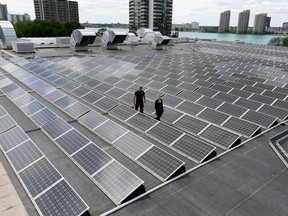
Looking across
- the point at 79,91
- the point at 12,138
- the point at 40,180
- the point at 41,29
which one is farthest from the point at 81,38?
the point at 41,29

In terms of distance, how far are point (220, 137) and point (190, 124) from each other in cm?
226

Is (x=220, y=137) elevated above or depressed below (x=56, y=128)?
below

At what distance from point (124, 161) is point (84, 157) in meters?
1.91

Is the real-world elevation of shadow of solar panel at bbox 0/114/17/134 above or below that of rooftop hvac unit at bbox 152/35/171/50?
below

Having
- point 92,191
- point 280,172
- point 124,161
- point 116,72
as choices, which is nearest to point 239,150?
point 280,172

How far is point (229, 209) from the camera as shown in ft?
27.7

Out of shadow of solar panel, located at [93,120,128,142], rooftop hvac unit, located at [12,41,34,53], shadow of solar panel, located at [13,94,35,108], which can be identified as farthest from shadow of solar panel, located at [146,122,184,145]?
rooftop hvac unit, located at [12,41,34,53]

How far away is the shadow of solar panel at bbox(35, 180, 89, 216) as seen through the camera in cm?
789

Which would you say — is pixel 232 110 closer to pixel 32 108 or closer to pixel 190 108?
pixel 190 108

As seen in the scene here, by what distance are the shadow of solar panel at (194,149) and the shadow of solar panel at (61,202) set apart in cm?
595

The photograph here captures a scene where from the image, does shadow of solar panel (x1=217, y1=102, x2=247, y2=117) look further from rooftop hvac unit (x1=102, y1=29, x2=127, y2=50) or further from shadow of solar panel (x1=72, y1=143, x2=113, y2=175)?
rooftop hvac unit (x1=102, y1=29, x2=127, y2=50)

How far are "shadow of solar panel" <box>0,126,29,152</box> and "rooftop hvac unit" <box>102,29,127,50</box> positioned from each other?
53226mm

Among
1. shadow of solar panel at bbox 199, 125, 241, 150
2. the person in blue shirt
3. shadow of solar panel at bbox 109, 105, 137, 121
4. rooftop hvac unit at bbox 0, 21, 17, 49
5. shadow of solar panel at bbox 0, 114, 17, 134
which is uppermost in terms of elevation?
rooftop hvac unit at bbox 0, 21, 17, 49

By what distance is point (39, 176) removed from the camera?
31.3 feet
